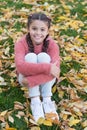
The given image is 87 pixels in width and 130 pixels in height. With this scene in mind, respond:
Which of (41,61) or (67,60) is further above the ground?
(41,61)

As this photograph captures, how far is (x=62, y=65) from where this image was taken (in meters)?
5.66

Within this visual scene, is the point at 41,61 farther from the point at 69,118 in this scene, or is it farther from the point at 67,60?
the point at 67,60

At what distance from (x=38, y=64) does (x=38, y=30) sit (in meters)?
0.43

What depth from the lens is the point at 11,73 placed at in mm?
5336

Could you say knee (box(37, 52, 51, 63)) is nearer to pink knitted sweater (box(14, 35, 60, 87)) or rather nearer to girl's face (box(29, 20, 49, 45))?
pink knitted sweater (box(14, 35, 60, 87))

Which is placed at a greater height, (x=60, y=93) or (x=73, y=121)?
(x=60, y=93)

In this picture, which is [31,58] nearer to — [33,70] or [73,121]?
[33,70]

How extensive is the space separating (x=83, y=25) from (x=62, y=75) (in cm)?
195

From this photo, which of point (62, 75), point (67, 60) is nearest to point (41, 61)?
point (62, 75)

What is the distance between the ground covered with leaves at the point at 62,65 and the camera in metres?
4.58

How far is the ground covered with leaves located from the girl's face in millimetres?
681

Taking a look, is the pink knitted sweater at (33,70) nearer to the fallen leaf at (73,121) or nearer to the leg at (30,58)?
the leg at (30,58)

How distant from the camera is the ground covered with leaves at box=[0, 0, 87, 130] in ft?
15.0

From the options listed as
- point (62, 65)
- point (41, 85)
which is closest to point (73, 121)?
point (41, 85)
